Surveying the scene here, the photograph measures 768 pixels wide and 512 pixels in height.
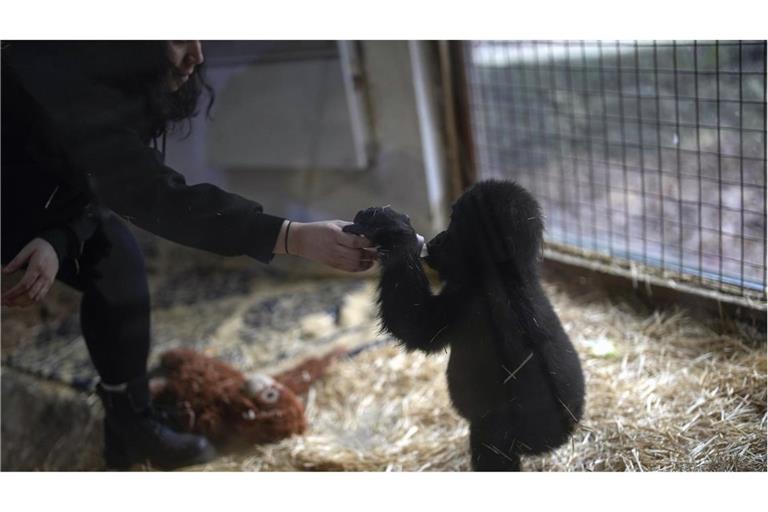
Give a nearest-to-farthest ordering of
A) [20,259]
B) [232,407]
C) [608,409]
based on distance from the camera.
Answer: [20,259]
[608,409]
[232,407]

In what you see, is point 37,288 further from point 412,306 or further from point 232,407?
point 412,306

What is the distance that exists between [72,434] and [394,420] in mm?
1123

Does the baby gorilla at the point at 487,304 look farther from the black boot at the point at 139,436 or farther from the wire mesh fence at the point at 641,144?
the black boot at the point at 139,436

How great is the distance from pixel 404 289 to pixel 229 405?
1007mm

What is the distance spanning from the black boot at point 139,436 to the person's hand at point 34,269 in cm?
40

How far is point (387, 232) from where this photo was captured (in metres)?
1.53

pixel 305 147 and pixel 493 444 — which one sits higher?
pixel 305 147

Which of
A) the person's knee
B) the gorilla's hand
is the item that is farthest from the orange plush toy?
the gorilla's hand

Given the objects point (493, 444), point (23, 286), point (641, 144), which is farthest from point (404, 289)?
point (641, 144)

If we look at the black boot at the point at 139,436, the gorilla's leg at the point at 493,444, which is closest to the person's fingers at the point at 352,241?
the gorilla's leg at the point at 493,444

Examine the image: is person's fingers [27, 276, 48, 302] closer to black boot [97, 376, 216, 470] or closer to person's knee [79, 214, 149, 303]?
person's knee [79, 214, 149, 303]

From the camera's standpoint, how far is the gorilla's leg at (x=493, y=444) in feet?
5.42
